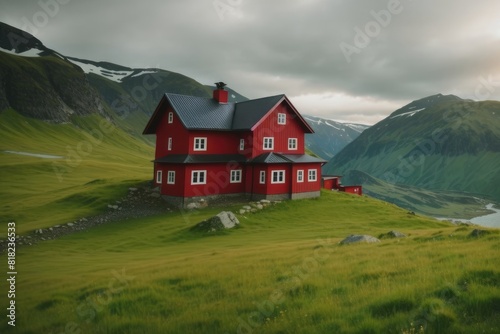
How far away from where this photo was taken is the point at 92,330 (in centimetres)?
1012

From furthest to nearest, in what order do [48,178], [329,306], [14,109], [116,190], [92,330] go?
[14,109]
[48,178]
[116,190]
[92,330]
[329,306]

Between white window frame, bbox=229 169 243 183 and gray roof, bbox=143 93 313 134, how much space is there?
6002 millimetres

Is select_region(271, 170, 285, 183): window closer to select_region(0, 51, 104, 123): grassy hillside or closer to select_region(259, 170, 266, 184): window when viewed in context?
select_region(259, 170, 266, 184): window

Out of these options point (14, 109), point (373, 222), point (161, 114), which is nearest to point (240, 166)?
point (161, 114)

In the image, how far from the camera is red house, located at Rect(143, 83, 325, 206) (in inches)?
1874

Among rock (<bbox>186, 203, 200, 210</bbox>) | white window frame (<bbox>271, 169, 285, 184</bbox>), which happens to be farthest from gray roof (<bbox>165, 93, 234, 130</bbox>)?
rock (<bbox>186, 203, 200, 210</bbox>)

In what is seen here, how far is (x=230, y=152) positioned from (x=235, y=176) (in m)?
3.84

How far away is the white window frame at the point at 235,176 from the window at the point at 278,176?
5180 millimetres

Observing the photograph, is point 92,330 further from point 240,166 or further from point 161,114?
point 161,114

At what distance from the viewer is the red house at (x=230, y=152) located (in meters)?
47.6

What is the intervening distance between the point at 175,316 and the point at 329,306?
14.2ft

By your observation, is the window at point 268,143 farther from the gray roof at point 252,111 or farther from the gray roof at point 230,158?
the gray roof at point 252,111

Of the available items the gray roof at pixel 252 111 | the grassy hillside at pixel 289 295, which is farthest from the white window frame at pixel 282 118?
the grassy hillside at pixel 289 295

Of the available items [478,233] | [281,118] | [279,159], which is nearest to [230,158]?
[279,159]
